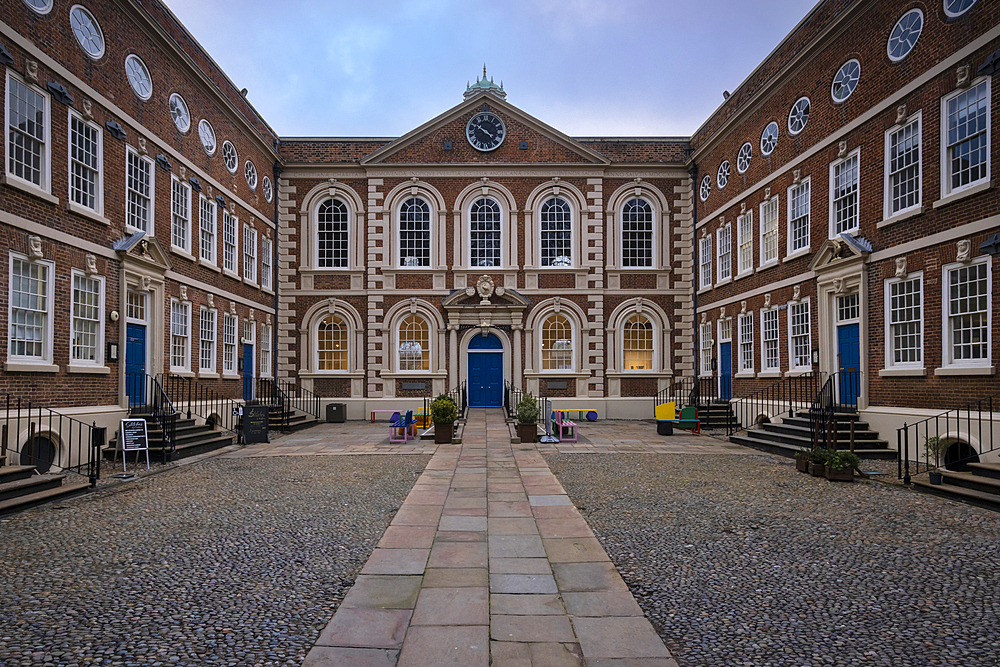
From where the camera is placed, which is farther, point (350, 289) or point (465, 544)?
point (350, 289)

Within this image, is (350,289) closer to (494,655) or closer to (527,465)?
(527,465)

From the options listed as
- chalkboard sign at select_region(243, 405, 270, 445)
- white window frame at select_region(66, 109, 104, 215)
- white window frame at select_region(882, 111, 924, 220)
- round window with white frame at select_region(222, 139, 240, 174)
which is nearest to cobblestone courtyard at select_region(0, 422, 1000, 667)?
chalkboard sign at select_region(243, 405, 270, 445)

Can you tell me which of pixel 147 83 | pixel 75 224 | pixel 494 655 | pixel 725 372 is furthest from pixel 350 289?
pixel 494 655

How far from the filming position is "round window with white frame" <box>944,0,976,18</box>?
36.3 ft

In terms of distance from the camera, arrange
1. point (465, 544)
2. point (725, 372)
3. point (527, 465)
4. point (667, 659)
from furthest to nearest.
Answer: point (725, 372) → point (527, 465) → point (465, 544) → point (667, 659)

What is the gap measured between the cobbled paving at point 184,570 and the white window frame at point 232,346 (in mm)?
9214

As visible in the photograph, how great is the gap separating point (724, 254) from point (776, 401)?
5761 millimetres

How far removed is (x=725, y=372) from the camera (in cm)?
2075

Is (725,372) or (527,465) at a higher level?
(725,372)

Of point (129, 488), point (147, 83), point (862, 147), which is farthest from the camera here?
point (147, 83)

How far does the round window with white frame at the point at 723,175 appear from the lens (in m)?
20.6

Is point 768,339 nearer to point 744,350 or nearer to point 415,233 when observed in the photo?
point 744,350

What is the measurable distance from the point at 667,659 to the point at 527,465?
7.91m

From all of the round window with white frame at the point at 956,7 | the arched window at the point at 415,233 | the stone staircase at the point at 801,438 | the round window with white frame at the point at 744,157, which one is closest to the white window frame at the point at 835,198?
the round window with white frame at the point at 956,7
